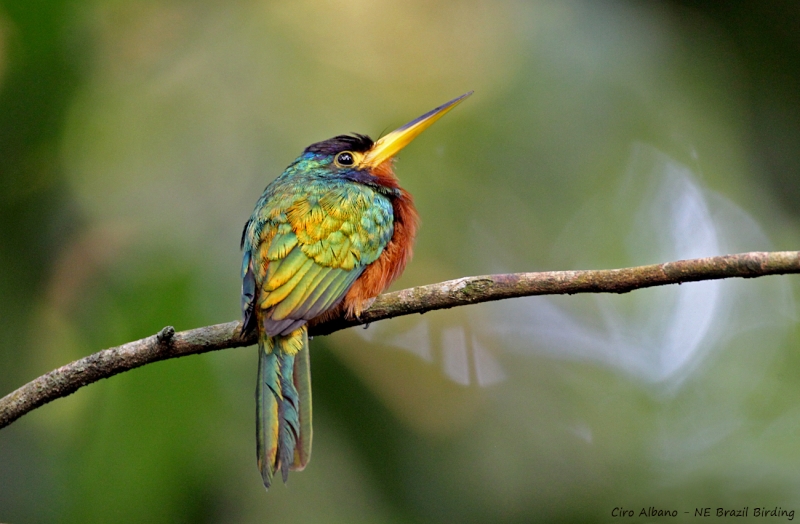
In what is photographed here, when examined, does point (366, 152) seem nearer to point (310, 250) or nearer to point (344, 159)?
point (344, 159)

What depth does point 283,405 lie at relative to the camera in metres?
2.24

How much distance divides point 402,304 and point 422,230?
1991 mm

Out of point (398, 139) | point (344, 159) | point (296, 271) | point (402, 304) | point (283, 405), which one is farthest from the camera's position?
point (398, 139)

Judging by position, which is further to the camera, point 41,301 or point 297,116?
point 297,116

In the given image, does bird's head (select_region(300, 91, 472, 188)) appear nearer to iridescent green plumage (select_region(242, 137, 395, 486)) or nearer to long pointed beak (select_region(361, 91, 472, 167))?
long pointed beak (select_region(361, 91, 472, 167))

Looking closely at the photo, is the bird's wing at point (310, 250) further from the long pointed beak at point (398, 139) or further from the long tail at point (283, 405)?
the long pointed beak at point (398, 139)

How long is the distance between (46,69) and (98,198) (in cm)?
68

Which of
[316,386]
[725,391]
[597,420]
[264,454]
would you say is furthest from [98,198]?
[725,391]

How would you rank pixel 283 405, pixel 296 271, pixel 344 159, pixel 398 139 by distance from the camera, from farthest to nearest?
pixel 398 139, pixel 344 159, pixel 296 271, pixel 283 405

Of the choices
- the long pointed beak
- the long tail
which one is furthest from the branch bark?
the long pointed beak

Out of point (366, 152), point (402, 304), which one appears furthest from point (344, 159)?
point (402, 304)

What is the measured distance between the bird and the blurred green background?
0.61 m

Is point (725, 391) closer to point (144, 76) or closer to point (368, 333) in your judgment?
point (368, 333)

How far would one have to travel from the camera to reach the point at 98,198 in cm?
371
